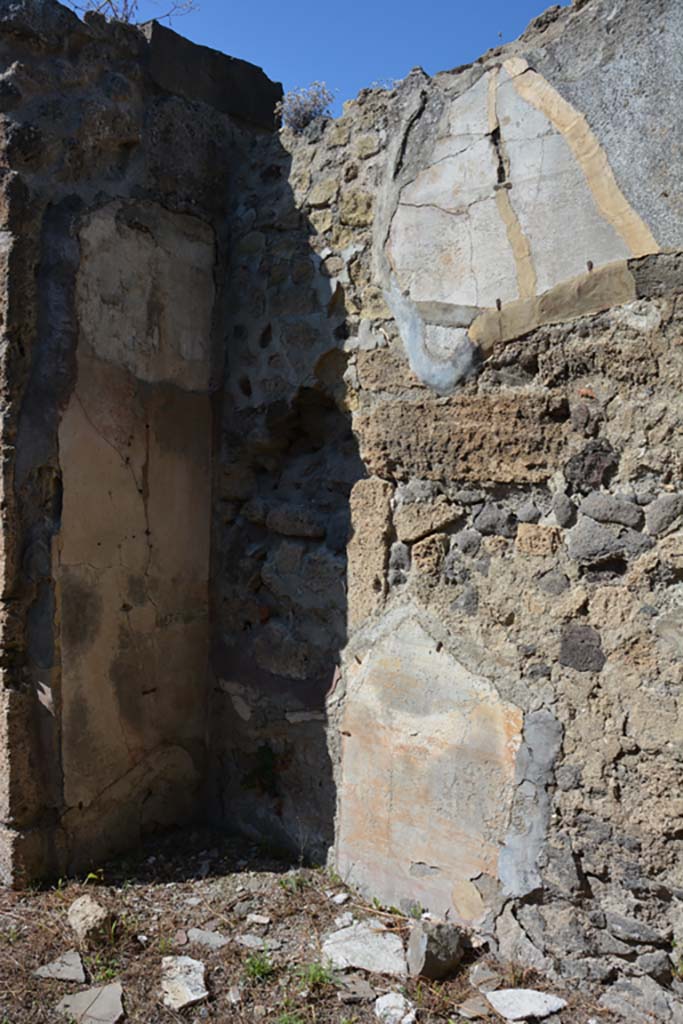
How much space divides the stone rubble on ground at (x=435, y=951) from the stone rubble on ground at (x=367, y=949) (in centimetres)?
6

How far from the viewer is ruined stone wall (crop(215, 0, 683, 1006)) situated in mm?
1975

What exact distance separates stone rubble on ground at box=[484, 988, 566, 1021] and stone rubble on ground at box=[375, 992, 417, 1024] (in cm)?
19

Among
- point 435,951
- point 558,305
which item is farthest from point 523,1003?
point 558,305

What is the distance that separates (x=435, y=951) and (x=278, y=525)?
50.0 inches

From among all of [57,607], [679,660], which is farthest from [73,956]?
[679,660]

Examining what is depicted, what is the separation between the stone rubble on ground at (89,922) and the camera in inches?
88.5

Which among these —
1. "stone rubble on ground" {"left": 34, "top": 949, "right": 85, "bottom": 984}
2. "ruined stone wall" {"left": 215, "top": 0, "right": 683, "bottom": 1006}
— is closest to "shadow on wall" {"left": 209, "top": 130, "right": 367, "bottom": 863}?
"ruined stone wall" {"left": 215, "top": 0, "right": 683, "bottom": 1006}

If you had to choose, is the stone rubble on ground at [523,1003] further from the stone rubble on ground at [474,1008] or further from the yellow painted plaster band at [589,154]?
the yellow painted plaster band at [589,154]

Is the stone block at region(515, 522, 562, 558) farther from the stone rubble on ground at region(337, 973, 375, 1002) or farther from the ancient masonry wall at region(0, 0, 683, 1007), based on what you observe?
the stone rubble on ground at region(337, 973, 375, 1002)

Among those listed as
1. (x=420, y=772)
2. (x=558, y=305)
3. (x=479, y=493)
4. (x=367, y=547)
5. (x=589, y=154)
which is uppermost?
(x=589, y=154)

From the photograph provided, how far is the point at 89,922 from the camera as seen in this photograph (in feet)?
7.44

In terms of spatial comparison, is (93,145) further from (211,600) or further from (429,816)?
(429,816)

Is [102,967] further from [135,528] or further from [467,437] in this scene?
[467,437]

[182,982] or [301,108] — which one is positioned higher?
[301,108]
